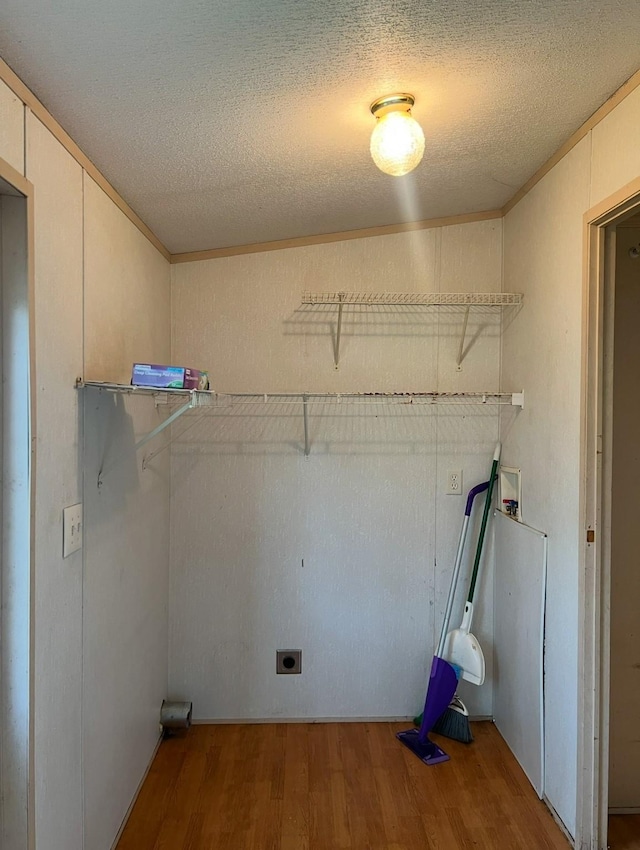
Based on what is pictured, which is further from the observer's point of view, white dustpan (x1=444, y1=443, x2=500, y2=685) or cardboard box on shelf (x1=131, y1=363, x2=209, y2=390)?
white dustpan (x1=444, y1=443, x2=500, y2=685)

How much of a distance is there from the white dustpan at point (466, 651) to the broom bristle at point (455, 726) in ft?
0.54

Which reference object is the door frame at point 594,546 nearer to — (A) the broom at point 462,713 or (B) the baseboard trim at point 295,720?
(A) the broom at point 462,713

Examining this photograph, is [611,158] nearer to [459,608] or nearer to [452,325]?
[452,325]

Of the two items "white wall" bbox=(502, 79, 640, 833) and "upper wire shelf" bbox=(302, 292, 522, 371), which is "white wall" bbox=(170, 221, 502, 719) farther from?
"white wall" bbox=(502, 79, 640, 833)

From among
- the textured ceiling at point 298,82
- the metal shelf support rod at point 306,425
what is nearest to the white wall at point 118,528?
the textured ceiling at point 298,82

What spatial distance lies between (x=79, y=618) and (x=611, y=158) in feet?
6.64

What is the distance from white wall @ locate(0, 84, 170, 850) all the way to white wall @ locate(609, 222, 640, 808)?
1777 millimetres

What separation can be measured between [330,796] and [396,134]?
227 centimetres

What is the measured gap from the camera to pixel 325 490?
242cm

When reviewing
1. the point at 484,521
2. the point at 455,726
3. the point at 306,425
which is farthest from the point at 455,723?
the point at 306,425

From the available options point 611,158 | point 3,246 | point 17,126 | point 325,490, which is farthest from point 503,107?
point 325,490

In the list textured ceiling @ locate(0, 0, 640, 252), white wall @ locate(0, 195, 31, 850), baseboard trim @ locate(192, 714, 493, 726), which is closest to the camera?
textured ceiling @ locate(0, 0, 640, 252)

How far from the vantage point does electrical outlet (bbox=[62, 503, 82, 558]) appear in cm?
134

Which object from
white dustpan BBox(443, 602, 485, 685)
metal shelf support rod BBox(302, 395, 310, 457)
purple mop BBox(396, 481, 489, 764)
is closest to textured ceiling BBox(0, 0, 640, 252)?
metal shelf support rod BBox(302, 395, 310, 457)
